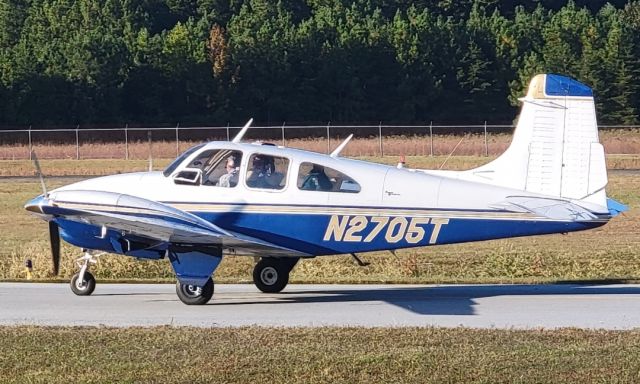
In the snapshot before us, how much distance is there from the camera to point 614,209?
47.6 feet

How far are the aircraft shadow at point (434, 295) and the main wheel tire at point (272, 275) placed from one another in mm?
157

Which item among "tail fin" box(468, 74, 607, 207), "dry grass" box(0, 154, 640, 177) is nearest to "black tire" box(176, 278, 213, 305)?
"tail fin" box(468, 74, 607, 207)

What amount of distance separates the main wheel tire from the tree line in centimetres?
6187

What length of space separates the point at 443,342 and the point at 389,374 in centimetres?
152

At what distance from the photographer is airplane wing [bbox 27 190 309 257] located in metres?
13.8

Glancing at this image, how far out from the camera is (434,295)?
15.8m

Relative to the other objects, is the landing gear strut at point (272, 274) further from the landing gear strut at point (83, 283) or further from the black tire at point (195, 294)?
the landing gear strut at point (83, 283)

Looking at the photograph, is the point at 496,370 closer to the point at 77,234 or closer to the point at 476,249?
the point at 77,234

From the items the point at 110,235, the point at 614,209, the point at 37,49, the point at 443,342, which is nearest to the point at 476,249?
the point at 614,209

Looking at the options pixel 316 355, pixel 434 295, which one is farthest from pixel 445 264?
pixel 316 355

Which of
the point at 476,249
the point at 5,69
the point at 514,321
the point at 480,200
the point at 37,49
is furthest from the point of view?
the point at 37,49

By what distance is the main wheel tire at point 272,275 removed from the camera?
52.3 ft

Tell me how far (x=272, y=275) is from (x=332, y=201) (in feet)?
6.19

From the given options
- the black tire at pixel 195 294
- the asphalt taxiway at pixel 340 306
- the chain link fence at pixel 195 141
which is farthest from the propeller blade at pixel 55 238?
the chain link fence at pixel 195 141
